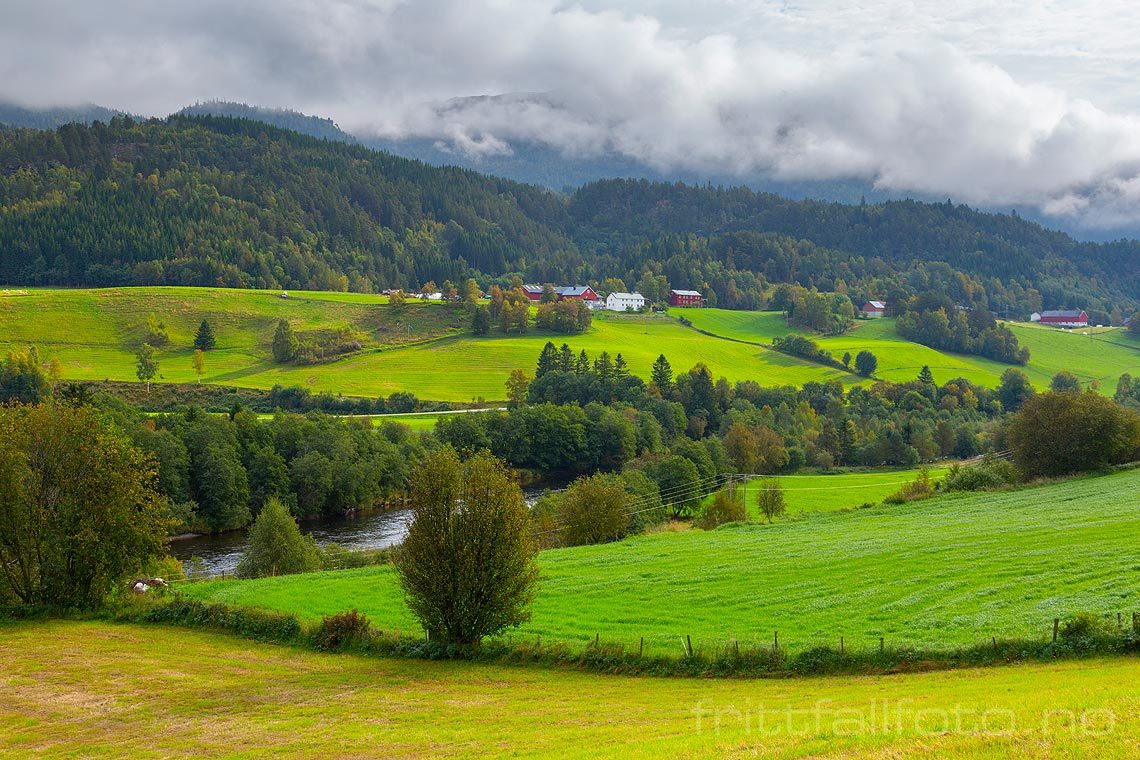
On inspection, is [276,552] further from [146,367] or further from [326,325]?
[326,325]

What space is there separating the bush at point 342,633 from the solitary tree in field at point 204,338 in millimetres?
133240

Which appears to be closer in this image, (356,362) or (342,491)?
(342,491)

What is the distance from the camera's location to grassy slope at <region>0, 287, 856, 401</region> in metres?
141

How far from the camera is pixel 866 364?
162875mm

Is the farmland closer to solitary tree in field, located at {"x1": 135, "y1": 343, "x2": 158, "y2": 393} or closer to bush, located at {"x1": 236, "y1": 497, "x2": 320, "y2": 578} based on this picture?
solitary tree in field, located at {"x1": 135, "y1": 343, "x2": 158, "y2": 393}

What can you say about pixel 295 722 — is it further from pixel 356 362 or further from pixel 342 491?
pixel 356 362

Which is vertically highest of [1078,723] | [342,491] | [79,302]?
[79,302]

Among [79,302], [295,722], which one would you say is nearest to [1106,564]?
[295,722]

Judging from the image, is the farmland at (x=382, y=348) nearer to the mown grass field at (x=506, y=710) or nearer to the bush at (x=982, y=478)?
the bush at (x=982, y=478)

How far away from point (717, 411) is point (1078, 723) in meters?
117

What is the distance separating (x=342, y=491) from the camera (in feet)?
303

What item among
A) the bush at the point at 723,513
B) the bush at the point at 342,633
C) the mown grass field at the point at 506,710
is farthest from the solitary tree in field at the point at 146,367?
the bush at the point at 342,633

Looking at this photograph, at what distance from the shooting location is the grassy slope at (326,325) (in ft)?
463

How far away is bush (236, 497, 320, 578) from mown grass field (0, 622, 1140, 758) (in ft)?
84.5
